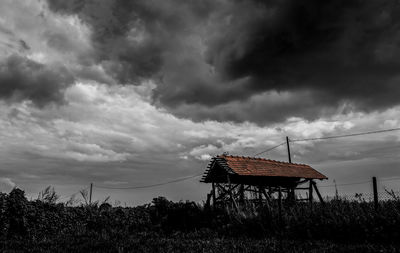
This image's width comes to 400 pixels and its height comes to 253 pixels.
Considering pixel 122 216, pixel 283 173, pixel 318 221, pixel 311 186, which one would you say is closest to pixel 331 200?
pixel 318 221

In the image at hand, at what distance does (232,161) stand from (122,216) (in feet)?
27.4

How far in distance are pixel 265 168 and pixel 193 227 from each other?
23.3ft

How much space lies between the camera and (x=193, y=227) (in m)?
17.9

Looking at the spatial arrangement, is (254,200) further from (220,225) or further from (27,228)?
(27,228)

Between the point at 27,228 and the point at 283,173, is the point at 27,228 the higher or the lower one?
the lower one

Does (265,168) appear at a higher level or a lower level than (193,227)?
higher

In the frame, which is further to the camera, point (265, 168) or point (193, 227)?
point (265, 168)

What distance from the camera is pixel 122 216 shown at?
828 inches

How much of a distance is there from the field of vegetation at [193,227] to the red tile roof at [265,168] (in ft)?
9.21

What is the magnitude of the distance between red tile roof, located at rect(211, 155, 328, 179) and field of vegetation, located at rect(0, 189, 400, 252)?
2808 mm

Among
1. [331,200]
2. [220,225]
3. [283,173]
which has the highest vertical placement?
[283,173]

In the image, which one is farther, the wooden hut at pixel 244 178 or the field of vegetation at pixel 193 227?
the wooden hut at pixel 244 178

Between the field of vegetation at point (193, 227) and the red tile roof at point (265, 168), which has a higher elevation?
the red tile roof at point (265, 168)

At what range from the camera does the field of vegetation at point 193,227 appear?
984 centimetres
